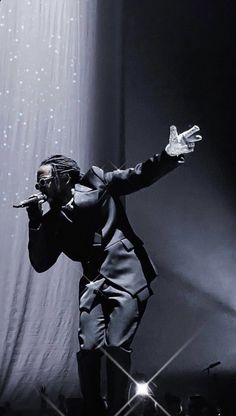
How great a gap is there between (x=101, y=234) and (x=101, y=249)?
0.05m

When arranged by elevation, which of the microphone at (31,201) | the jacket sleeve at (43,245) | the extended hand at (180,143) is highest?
the extended hand at (180,143)

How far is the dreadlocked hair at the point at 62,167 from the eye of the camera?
1.83 m

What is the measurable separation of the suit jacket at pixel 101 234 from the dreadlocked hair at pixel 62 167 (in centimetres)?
6

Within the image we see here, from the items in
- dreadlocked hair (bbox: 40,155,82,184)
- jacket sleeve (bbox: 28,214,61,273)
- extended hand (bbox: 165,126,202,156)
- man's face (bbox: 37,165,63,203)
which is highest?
extended hand (bbox: 165,126,202,156)

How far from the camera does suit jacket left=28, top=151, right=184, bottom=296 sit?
175 cm

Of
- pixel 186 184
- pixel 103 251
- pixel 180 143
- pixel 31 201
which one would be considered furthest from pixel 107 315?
pixel 186 184

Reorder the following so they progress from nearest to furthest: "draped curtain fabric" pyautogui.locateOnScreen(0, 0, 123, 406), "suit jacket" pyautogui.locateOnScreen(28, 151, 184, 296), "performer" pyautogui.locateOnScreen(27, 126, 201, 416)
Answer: "performer" pyautogui.locateOnScreen(27, 126, 201, 416) < "suit jacket" pyautogui.locateOnScreen(28, 151, 184, 296) < "draped curtain fabric" pyautogui.locateOnScreen(0, 0, 123, 406)

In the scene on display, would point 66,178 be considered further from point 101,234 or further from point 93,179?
point 101,234

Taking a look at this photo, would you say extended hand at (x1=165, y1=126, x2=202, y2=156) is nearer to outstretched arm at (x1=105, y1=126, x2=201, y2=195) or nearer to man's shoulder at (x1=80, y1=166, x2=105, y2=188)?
outstretched arm at (x1=105, y1=126, x2=201, y2=195)

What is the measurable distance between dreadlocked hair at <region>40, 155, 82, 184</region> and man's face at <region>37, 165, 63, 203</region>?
2 cm

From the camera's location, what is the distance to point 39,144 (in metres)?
3.43

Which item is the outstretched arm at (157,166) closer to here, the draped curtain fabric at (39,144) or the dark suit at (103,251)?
the dark suit at (103,251)

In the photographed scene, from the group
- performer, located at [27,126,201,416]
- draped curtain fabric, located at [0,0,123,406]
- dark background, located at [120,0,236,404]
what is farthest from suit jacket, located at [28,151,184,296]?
dark background, located at [120,0,236,404]

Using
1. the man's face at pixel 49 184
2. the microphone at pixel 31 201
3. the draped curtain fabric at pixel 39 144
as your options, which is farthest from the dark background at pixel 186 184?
the microphone at pixel 31 201
